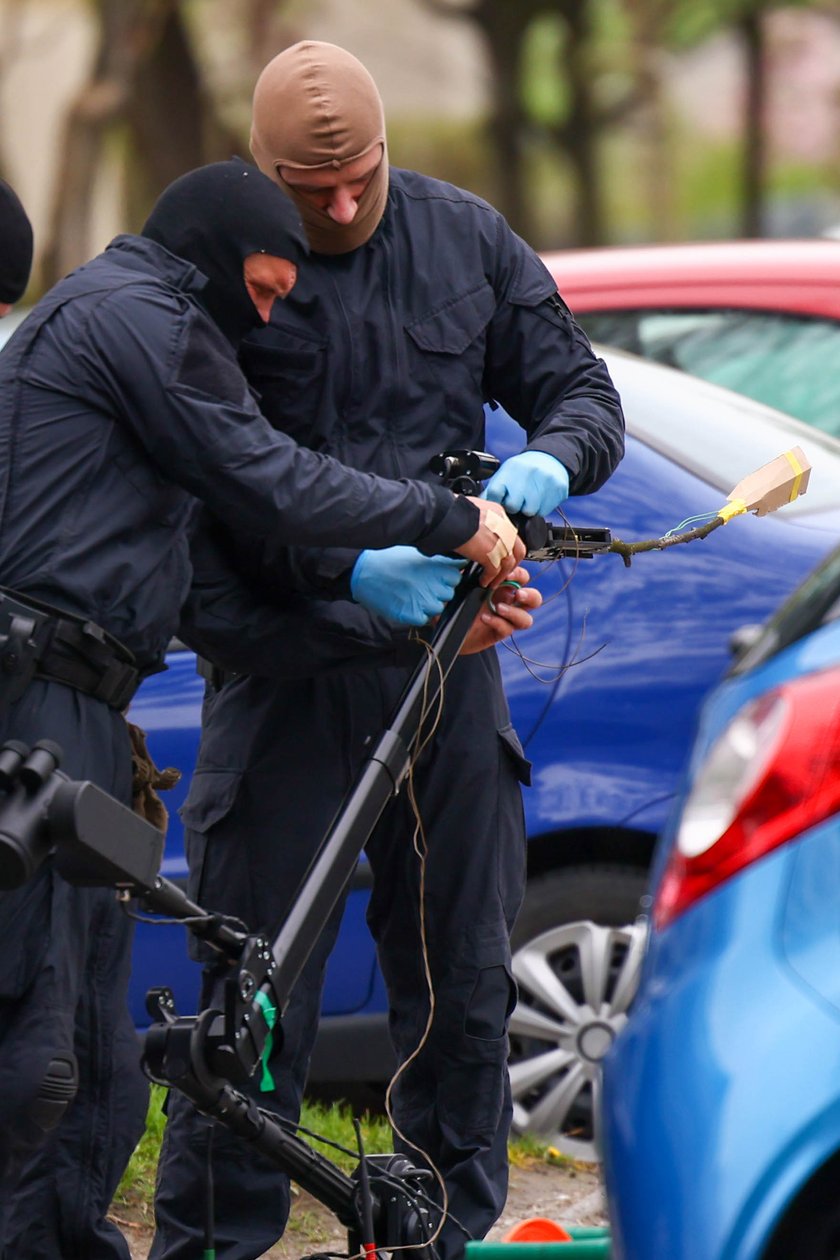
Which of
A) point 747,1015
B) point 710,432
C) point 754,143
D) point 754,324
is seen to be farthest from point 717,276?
point 754,143

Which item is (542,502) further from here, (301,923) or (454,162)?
(454,162)

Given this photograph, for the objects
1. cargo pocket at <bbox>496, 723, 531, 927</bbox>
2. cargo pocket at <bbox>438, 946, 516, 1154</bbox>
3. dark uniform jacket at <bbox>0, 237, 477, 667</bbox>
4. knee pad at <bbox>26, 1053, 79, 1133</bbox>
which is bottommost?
cargo pocket at <bbox>438, 946, 516, 1154</bbox>

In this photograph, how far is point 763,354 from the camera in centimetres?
573

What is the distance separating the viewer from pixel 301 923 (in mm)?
2842

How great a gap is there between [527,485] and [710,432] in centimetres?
141

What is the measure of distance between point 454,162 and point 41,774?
18.9 metres

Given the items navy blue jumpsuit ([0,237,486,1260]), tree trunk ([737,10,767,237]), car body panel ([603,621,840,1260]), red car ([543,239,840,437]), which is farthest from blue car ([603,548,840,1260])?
tree trunk ([737,10,767,237])

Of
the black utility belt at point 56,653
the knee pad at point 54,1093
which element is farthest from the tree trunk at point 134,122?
the knee pad at point 54,1093

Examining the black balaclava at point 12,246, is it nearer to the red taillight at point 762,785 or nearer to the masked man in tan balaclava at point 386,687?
the masked man in tan balaclava at point 386,687

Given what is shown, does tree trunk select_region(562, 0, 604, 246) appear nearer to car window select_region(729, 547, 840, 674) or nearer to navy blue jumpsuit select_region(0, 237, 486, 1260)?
navy blue jumpsuit select_region(0, 237, 486, 1260)

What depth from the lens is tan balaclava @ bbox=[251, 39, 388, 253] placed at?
3215 millimetres

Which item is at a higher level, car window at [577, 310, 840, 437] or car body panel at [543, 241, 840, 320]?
car body panel at [543, 241, 840, 320]

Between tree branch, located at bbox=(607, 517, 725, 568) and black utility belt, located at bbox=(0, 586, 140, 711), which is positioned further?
tree branch, located at bbox=(607, 517, 725, 568)

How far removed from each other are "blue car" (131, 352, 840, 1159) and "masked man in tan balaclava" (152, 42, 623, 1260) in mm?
738
